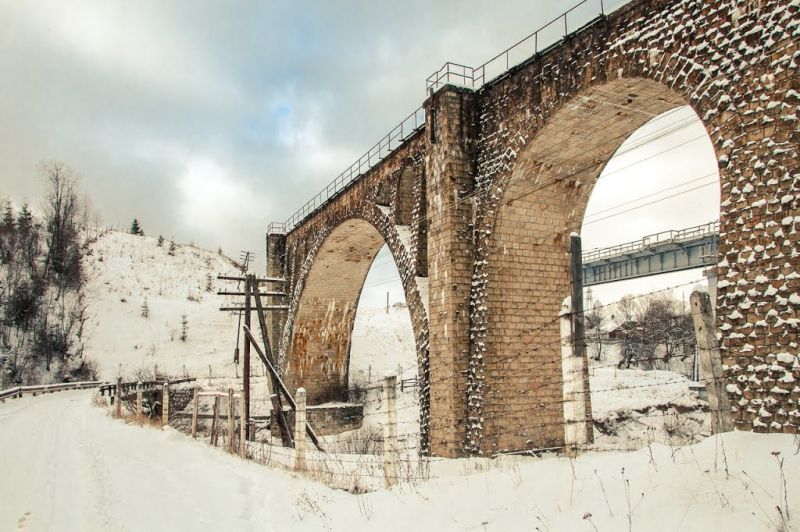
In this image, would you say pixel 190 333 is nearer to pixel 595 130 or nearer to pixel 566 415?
pixel 595 130

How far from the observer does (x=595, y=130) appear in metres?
11.7

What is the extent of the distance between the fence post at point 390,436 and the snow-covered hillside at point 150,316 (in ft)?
108

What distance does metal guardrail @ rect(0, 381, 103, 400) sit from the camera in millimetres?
27855

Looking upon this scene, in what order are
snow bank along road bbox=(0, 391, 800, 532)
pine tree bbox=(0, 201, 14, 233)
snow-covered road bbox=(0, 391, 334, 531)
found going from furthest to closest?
pine tree bbox=(0, 201, 14, 233) < snow-covered road bbox=(0, 391, 334, 531) < snow bank along road bbox=(0, 391, 800, 532)

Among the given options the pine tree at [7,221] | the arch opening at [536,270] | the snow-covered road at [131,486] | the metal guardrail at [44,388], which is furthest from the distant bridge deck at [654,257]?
the pine tree at [7,221]

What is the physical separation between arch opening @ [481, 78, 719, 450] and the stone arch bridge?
0.03 m

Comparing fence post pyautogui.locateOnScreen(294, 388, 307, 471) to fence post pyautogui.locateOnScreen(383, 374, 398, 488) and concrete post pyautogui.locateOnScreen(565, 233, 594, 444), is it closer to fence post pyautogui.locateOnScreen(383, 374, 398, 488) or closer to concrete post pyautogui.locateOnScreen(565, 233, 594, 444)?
fence post pyautogui.locateOnScreen(383, 374, 398, 488)

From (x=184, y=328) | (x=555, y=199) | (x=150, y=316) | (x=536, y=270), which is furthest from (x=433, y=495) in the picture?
(x=150, y=316)

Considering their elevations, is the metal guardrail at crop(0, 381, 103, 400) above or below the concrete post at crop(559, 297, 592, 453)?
below

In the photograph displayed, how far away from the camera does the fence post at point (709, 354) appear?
17.8 ft

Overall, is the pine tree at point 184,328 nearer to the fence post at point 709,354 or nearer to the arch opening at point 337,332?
the arch opening at point 337,332

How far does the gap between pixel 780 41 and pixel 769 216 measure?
84.6 inches

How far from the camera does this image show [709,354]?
541 cm

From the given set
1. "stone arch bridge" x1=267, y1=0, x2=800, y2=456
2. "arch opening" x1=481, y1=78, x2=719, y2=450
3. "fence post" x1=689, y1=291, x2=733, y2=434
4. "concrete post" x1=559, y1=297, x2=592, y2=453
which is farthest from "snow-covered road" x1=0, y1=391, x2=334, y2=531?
"arch opening" x1=481, y1=78, x2=719, y2=450
